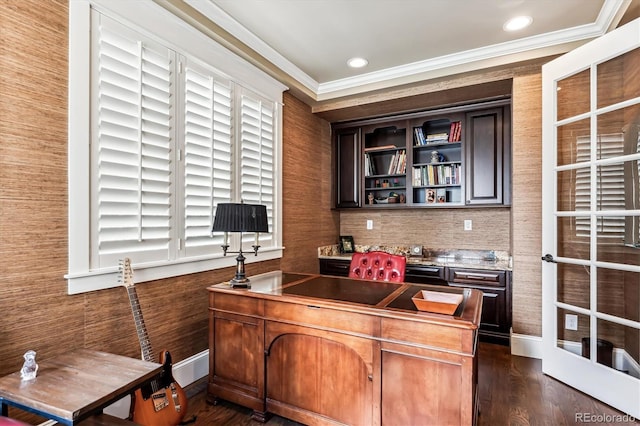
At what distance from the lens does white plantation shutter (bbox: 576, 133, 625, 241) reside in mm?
2340

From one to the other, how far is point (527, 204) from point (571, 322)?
1.07 meters

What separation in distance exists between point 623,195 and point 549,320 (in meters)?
1.11

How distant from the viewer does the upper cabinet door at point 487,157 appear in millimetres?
3582

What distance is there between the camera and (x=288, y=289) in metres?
2.29

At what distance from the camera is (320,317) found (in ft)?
6.48

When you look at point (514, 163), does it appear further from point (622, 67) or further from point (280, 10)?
point (280, 10)

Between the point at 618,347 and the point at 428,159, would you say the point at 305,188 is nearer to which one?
the point at 428,159

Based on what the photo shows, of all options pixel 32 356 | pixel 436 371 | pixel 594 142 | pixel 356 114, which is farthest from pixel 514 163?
pixel 32 356

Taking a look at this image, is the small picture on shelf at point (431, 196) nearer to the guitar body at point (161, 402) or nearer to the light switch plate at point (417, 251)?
the light switch plate at point (417, 251)

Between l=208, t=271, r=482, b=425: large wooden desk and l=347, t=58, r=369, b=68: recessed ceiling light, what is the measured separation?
2.21 meters

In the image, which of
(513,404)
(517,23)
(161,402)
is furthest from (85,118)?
(513,404)

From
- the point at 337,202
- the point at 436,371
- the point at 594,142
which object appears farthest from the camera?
the point at 337,202

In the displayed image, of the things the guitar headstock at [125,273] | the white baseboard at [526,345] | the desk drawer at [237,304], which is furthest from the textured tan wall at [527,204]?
the guitar headstock at [125,273]

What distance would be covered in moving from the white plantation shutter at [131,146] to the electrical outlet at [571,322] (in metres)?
3.09
